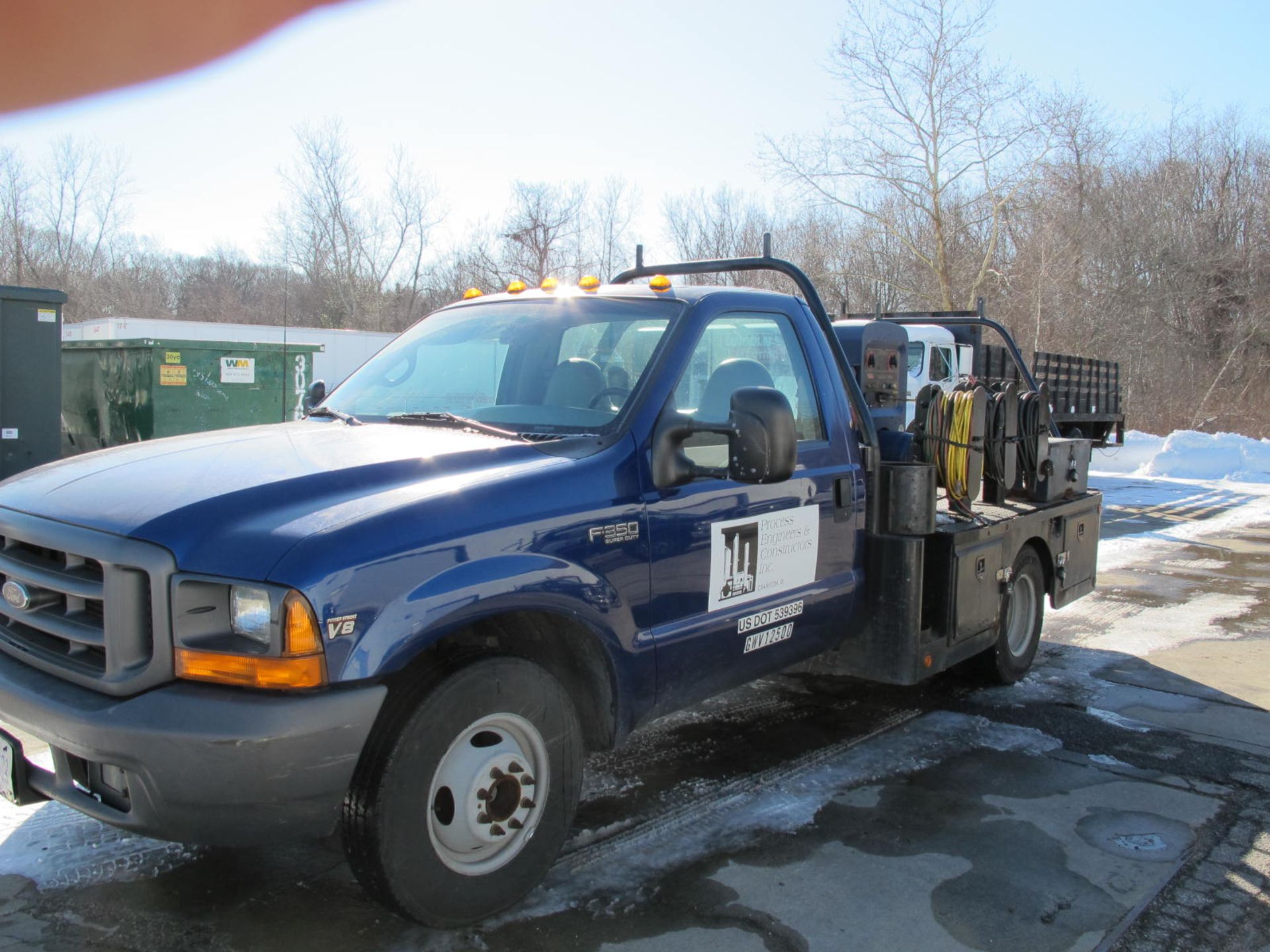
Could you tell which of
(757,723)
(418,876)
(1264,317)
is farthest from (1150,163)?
(418,876)

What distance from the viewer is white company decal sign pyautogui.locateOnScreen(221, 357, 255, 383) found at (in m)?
12.6

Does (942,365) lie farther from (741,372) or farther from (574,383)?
(574,383)

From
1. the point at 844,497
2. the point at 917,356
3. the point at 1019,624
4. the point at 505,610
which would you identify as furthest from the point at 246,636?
the point at 917,356

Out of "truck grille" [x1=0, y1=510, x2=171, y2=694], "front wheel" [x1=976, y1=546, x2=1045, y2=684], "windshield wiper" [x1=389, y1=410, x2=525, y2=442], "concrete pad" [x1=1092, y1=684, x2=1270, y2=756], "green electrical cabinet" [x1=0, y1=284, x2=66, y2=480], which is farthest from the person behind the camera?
"green electrical cabinet" [x1=0, y1=284, x2=66, y2=480]

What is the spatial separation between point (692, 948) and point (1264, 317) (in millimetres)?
36548

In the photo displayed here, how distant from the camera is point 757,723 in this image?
16.2 feet

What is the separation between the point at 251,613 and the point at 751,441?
1.54 metres

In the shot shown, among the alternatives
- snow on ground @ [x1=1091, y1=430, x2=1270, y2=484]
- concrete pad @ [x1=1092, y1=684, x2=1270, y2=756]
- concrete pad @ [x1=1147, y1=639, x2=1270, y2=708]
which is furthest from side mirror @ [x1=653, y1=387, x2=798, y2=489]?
snow on ground @ [x1=1091, y1=430, x2=1270, y2=484]

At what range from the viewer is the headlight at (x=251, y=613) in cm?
246

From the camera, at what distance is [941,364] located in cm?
1553

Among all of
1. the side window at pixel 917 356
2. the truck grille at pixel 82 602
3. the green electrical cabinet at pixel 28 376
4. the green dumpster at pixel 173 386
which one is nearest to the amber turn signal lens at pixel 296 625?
the truck grille at pixel 82 602

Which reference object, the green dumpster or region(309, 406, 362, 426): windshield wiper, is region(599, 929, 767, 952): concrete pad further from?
the green dumpster

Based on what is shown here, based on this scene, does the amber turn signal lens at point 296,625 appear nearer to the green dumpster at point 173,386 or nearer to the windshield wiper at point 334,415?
the windshield wiper at point 334,415

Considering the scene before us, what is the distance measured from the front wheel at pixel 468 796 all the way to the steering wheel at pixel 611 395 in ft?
3.19
